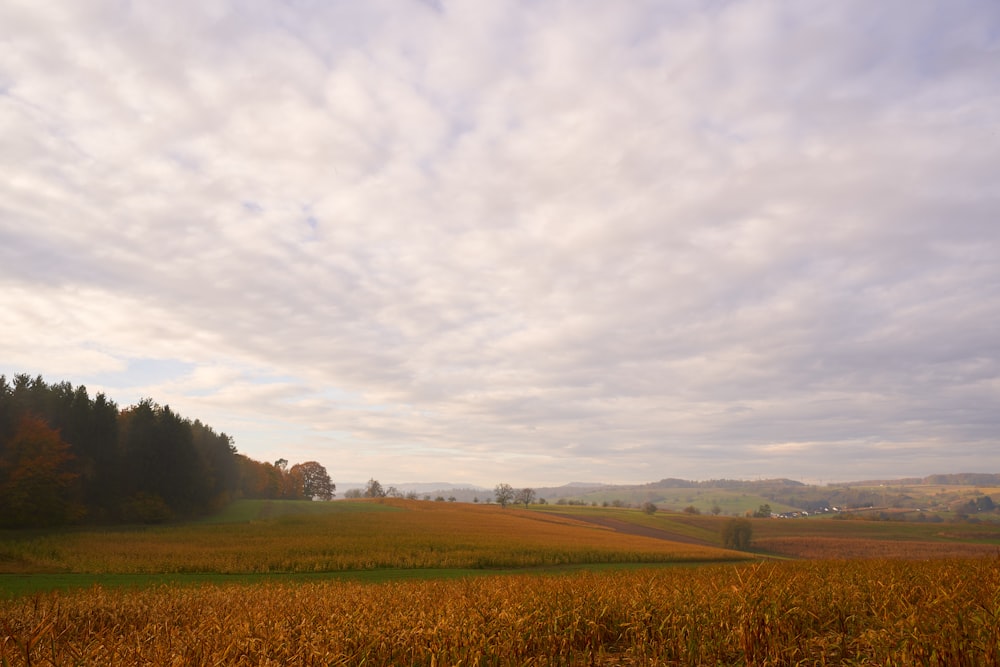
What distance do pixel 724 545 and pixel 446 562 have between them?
6039 centimetres

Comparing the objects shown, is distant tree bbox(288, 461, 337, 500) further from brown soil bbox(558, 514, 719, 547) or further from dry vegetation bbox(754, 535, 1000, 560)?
dry vegetation bbox(754, 535, 1000, 560)

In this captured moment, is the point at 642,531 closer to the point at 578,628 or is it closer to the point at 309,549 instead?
the point at 309,549

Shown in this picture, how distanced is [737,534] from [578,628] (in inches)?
3477

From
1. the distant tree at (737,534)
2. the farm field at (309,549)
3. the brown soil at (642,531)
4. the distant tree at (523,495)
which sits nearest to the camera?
the farm field at (309,549)

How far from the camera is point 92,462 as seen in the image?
207ft

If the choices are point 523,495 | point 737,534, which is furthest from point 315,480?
point 737,534

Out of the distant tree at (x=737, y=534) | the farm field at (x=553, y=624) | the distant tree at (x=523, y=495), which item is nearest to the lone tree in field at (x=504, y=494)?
the distant tree at (x=523, y=495)

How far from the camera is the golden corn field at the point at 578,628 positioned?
17.3 feet

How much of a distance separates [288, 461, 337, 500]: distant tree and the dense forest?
7269 centimetres

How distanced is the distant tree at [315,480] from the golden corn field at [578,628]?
526ft

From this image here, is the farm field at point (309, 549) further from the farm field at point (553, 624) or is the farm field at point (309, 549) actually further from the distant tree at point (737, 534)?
the farm field at point (553, 624)

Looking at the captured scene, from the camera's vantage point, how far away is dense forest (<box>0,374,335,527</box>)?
53.5 m

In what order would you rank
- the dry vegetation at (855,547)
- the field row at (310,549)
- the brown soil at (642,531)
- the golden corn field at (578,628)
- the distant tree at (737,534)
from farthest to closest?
1. the brown soil at (642,531)
2. the distant tree at (737,534)
3. the dry vegetation at (855,547)
4. the field row at (310,549)
5. the golden corn field at (578,628)

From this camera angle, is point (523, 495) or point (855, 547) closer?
point (855, 547)
